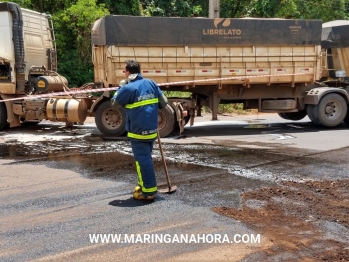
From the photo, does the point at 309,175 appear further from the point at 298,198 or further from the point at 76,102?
the point at 76,102

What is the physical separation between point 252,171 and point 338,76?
23.3 ft

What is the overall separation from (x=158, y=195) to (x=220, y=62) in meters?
6.20

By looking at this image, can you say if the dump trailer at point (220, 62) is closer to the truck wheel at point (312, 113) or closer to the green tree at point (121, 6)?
the truck wheel at point (312, 113)

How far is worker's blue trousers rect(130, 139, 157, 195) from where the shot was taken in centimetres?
570

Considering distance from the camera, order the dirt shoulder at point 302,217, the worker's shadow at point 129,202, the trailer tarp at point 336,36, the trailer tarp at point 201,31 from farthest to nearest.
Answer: the trailer tarp at point 336,36, the trailer tarp at point 201,31, the worker's shadow at point 129,202, the dirt shoulder at point 302,217

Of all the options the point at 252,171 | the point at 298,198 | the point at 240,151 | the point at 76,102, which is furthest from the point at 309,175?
the point at 76,102

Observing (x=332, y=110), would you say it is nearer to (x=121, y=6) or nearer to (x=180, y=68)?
(x=180, y=68)

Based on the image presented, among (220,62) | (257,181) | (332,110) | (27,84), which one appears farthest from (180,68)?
(257,181)

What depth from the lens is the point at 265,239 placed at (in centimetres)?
446

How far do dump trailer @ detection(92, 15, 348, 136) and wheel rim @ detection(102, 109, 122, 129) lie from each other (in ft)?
Result: 0.08

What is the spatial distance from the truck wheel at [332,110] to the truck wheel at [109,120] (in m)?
5.24

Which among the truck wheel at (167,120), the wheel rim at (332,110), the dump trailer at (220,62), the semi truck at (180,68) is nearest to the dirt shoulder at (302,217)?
the truck wheel at (167,120)

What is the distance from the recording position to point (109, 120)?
36.6ft

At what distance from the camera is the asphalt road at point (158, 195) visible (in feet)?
14.0
